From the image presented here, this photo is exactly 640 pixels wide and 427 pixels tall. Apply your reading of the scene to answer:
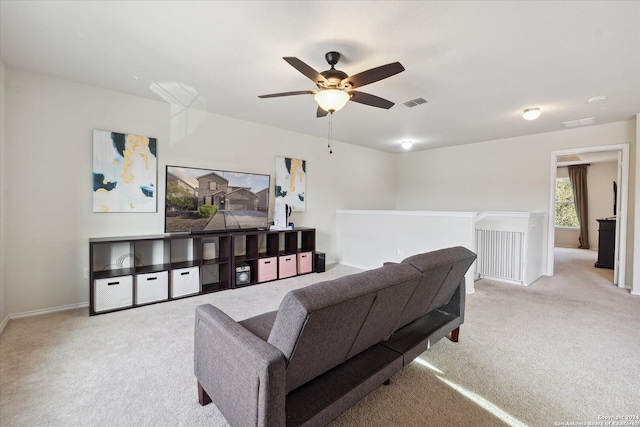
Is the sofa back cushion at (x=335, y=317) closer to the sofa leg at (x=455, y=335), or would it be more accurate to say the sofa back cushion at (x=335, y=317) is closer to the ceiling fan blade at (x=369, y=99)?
the sofa leg at (x=455, y=335)

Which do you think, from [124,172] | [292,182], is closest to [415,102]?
[292,182]

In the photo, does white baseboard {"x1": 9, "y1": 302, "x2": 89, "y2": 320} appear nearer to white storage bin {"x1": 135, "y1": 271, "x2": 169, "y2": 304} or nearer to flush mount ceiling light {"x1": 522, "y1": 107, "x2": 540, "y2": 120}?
white storage bin {"x1": 135, "y1": 271, "x2": 169, "y2": 304}

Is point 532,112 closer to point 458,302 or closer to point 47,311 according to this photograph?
point 458,302

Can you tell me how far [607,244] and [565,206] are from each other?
3469 mm

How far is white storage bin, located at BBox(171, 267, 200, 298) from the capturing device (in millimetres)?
3584

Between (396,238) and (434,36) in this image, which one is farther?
(396,238)

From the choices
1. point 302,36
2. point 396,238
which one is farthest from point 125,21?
point 396,238

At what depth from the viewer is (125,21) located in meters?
2.12

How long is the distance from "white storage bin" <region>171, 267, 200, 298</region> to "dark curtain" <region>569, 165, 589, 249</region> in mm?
10030

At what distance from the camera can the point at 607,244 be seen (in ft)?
18.7

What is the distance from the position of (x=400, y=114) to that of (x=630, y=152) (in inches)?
142

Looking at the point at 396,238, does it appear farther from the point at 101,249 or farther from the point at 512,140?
the point at 101,249

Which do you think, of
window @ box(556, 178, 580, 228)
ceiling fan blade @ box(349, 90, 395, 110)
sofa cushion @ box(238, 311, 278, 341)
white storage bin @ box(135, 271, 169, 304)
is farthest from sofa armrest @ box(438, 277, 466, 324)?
window @ box(556, 178, 580, 228)

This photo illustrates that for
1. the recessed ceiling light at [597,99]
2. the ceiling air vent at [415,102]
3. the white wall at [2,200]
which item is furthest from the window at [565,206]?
the white wall at [2,200]
